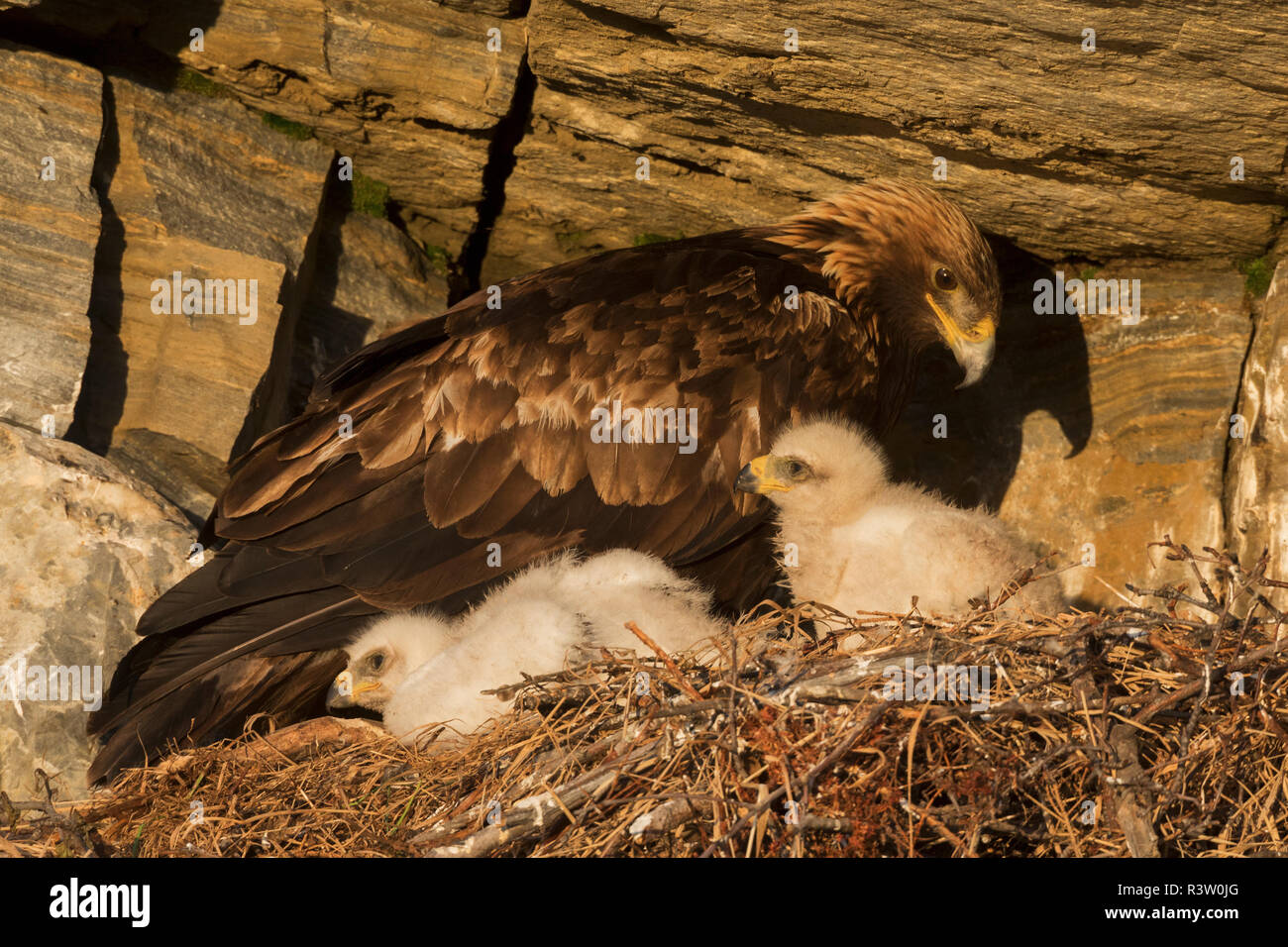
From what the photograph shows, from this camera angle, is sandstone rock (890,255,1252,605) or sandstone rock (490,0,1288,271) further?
sandstone rock (890,255,1252,605)

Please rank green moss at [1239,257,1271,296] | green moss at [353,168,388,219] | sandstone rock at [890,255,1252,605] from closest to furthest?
green moss at [1239,257,1271,296]
sandstone rock at [890,255,1252,605]
green moss at [353,168,388,219]

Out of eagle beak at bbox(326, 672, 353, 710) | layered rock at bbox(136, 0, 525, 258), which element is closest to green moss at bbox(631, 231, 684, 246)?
layered rock at bbox(136, 0, 525, 258)

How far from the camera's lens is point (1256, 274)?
21.0 ft

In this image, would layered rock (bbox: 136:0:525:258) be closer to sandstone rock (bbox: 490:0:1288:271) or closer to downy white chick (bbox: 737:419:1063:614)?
sandstone rock (bbox: 490:0:1288:271)

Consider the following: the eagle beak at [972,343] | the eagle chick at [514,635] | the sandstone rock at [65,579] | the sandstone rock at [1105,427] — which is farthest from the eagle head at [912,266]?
the sandstone rock at [65,579]

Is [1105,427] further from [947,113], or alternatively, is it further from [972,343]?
[947,113]

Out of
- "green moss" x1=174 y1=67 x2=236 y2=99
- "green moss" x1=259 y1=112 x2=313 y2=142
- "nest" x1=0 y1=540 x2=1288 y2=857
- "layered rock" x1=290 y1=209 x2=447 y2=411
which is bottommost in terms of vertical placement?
"nest" x1=0 y1=540 x2=1288 y2=857

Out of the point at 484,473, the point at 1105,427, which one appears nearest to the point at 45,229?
the point at 484,473

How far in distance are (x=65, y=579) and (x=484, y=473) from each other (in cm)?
178

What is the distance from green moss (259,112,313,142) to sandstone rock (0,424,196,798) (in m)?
1.95

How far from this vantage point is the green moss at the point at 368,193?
712 centimetres

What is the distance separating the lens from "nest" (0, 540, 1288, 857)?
3.80 metres

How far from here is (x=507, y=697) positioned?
4.59m
